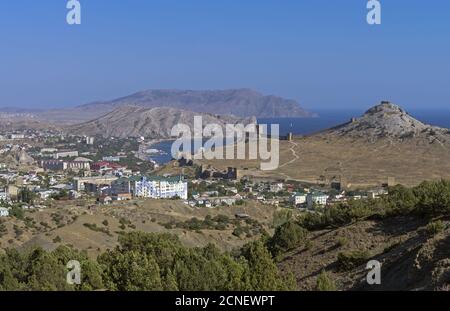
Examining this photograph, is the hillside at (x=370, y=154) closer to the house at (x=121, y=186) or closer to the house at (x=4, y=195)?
the house at (x=121, y=186)

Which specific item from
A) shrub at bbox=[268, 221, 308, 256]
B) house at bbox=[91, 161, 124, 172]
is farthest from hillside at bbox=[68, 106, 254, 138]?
shrub at bbox=[268, 221, 308, 256]

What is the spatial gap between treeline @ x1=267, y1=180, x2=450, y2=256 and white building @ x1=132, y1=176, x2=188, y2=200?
3744 cm

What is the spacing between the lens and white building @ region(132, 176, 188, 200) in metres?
56.5

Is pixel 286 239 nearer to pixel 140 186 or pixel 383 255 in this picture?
pixel 383 255

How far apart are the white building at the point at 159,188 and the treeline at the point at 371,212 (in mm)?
37443

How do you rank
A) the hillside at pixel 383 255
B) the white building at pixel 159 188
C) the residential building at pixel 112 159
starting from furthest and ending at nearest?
the residential building at pixel 112 159, the white building at pixel 159 188, the hillside at pixel 383 255

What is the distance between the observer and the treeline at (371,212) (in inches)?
632

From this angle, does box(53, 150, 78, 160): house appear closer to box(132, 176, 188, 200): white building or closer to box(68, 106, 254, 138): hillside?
box(132, 176, 188, 200): white building

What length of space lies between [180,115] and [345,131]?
115m

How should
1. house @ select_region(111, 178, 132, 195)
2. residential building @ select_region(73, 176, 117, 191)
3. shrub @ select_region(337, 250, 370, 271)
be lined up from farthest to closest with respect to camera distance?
residential building @ select_region(73, 176, 117, 191) → house @ select_region(111, 178, 132, 195) → shrub @ select_region(337, 250, 370, 271)

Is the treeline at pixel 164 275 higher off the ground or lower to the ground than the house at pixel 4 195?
higher

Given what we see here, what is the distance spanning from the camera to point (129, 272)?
37.4 ft

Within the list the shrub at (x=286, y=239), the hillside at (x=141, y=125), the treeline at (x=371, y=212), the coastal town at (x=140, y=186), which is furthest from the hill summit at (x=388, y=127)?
the hillside at (x=141, y=125)
